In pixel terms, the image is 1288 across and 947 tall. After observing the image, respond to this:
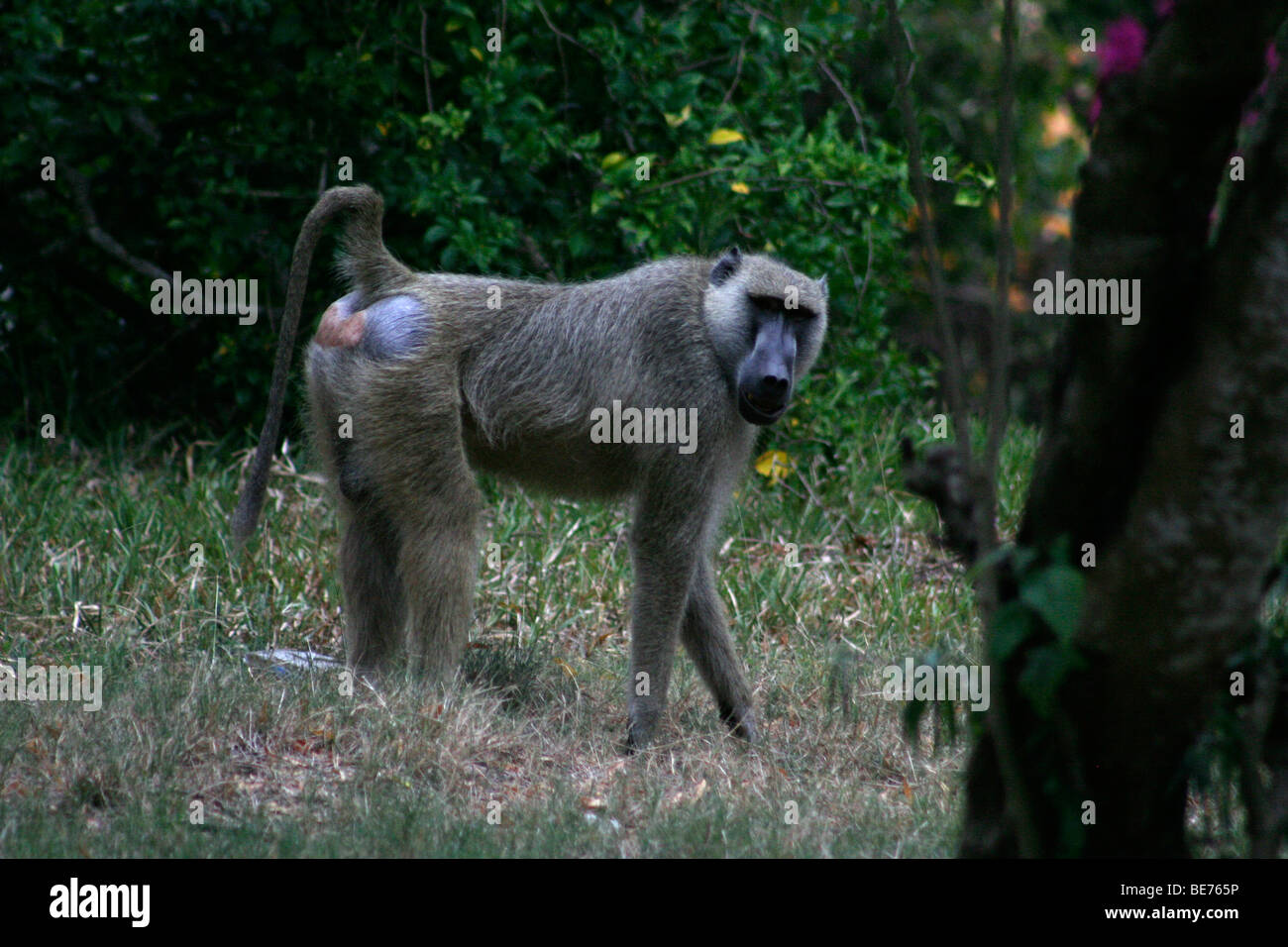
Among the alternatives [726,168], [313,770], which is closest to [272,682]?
[313,770]

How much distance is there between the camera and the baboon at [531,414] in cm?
486

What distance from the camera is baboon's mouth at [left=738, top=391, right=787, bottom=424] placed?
4781 mm

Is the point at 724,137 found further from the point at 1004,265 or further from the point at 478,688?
the point at 1004,265

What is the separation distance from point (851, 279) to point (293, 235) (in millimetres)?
3086

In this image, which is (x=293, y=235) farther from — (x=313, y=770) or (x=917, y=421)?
(x=313, y=770)

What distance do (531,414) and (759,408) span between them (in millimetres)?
839

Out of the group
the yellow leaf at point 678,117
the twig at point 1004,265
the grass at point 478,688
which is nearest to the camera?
the twig at point 1004,265

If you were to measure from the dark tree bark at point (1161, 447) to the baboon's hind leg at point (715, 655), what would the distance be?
2.33 m

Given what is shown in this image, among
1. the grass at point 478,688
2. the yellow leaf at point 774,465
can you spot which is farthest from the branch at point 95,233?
the yellow leaf at point 774,465

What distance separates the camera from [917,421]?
8.23 meters

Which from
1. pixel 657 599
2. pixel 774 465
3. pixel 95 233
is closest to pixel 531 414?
pixel 657 599

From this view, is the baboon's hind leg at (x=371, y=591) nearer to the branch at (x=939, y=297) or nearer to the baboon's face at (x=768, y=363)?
the baboon's face at (x=768, y=363)

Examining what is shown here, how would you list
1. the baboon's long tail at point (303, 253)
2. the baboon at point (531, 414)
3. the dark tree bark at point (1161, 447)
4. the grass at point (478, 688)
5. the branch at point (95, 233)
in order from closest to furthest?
1. the dark tree bark at point (1161, 447)
2. the grass at point (478, 688)
3. the baboon at point (531, 414)
4. the baboon's long tail at point (303, 253)
5. the branch at point (95, 233)

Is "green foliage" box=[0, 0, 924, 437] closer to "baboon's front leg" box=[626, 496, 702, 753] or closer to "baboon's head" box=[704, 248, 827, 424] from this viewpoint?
"baboon's head" box=[704, 248, 827, 424]
